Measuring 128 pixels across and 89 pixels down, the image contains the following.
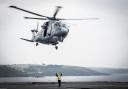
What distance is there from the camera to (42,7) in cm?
1927

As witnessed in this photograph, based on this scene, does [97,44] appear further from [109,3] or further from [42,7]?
[42,7]

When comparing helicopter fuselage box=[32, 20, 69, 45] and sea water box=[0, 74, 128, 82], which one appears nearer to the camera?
helicopter fuselage box=[32, 20, 69, 45]

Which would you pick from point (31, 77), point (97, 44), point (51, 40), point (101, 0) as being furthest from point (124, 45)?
point (31, 77)

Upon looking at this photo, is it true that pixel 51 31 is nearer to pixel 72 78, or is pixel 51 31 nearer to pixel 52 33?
pixel 52 33

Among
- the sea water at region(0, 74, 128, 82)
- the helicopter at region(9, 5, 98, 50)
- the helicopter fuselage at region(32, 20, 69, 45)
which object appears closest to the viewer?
the helicopter at region(9, 5, 98, 50)

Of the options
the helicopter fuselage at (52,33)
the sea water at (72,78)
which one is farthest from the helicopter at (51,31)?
the sea water at (72,78)

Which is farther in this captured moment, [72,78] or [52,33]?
[72,78]

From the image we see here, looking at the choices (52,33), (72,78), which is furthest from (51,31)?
(72,78)

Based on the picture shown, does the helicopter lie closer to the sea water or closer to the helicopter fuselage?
the helicopter fuselage

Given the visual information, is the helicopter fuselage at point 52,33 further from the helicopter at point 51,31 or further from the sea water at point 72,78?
the sea water at point 72,78

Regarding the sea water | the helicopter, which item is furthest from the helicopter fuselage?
the sea water

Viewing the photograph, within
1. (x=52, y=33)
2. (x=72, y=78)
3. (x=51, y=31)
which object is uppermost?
(x=51, y=31)

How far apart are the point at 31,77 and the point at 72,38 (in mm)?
3345

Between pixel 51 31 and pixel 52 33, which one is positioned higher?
pixel 51 31
